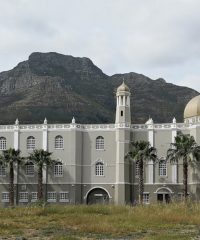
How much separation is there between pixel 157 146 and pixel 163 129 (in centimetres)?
245

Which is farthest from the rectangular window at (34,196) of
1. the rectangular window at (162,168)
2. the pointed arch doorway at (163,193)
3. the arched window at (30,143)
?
the rectangular window at (162,168)

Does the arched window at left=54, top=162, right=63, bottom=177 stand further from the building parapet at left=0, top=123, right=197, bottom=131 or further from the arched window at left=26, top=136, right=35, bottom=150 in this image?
the building parapet at left=0, top=123, right=197, bottom=131

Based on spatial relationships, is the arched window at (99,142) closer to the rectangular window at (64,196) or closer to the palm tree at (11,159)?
the rectangular window at (64,196)

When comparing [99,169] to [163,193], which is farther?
[99,169]

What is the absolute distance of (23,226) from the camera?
27.4 metres

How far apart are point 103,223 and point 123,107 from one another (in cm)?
4989

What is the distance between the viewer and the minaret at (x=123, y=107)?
75.9 m

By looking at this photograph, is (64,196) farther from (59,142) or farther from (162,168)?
(162,168)

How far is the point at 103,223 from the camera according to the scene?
27438mm

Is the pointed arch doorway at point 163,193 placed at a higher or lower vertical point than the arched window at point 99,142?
lower

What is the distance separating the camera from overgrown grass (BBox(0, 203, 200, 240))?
24.4 metres

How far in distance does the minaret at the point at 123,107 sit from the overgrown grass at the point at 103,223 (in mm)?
40394

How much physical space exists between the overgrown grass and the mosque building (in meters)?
38.9

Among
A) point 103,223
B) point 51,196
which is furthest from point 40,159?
point 103,223
